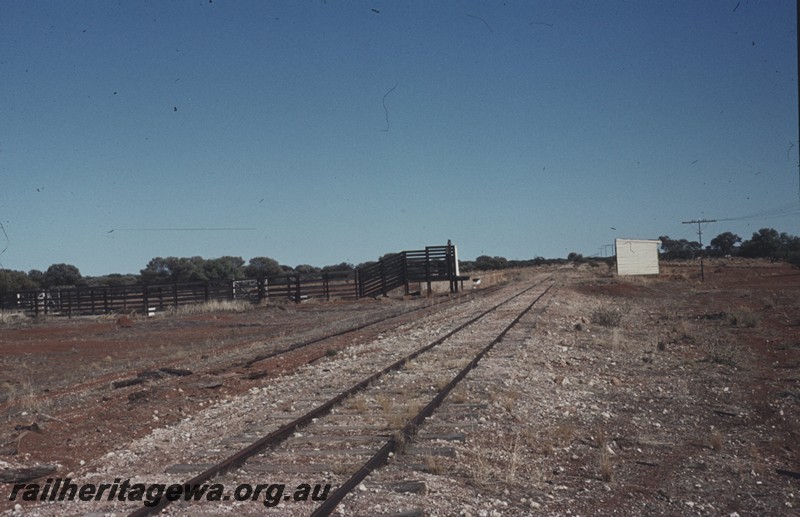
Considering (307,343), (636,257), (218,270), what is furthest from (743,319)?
(218,270)

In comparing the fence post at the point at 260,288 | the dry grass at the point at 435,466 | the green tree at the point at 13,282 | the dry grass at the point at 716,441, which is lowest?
the dry grass at the point at 716,441

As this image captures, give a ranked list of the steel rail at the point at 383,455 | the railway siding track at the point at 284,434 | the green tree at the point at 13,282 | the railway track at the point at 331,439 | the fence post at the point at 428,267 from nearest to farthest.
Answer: the steel rail at the point at 383,455 < the railway track at the point at 331,439 < the railway siding track at the point at 284,434 < the fence post at the point at 428,267 < the green tree at the point at 13,282

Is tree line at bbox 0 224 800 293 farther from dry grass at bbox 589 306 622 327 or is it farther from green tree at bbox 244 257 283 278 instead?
dry grass at bbox 589 306 622 327

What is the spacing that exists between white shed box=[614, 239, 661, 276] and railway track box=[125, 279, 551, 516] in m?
52.7

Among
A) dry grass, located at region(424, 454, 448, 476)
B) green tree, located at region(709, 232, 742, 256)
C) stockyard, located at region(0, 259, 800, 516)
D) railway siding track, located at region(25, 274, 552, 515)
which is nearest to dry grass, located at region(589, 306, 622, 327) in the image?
stockyard, located at region(0, 259, 800, 516)

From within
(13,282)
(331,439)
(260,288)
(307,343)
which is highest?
(13,282)

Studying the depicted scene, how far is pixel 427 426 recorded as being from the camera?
8.31 metres

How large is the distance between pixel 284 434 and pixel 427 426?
1580 mm

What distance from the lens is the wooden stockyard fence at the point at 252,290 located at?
39.7 metres

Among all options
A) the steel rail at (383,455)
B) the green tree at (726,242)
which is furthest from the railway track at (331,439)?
the green tree at (726,242)

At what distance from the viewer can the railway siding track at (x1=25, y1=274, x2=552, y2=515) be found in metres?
6.75

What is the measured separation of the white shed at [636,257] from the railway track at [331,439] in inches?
2075

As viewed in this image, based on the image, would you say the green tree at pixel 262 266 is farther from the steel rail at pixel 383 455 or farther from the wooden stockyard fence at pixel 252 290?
the steel rail at pixel 383 455

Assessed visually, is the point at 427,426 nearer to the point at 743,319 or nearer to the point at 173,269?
the point at 743,319
